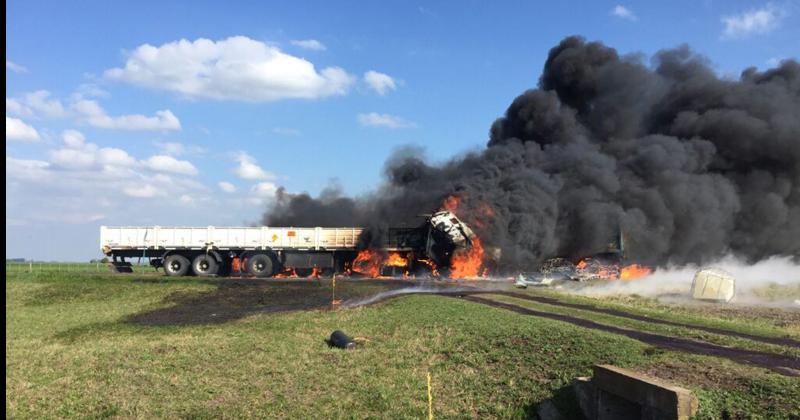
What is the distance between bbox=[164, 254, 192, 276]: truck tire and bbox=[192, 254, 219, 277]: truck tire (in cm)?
78

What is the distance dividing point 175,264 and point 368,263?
14.6 metres

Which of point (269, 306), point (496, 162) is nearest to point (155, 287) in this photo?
point (269, 306)

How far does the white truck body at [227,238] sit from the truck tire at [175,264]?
0.78 meters

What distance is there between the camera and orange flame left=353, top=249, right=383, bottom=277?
39719 millimetres

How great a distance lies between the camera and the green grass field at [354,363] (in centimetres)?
1045

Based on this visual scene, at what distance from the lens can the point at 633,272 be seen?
4219 centimetres

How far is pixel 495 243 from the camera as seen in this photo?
121ft

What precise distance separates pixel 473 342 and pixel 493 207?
78.0ft

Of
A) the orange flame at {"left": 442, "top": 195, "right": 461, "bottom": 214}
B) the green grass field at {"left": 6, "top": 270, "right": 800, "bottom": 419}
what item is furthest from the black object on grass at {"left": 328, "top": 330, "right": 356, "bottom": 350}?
the orange flame at {"left": 442, "top": 195, "right": 461, "bottom": 214}

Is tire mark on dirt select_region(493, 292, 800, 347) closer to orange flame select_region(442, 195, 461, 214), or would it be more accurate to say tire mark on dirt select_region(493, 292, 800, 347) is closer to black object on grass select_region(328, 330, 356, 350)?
black object on grass select_region(328, 330, 356, 350)

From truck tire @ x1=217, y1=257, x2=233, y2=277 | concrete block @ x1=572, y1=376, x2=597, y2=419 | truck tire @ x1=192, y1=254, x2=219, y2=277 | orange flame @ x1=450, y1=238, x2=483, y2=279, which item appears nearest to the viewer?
concrete block @ x1=572, y1=376, x2=597, y2=419

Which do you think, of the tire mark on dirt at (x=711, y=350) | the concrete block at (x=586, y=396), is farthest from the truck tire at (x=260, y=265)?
the concrete block at (x=586, y=396)

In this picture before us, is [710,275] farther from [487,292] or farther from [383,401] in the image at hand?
[383,401]

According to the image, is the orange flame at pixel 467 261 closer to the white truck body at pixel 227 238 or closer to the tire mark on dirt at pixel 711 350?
the white truck body at pixel 227 238
